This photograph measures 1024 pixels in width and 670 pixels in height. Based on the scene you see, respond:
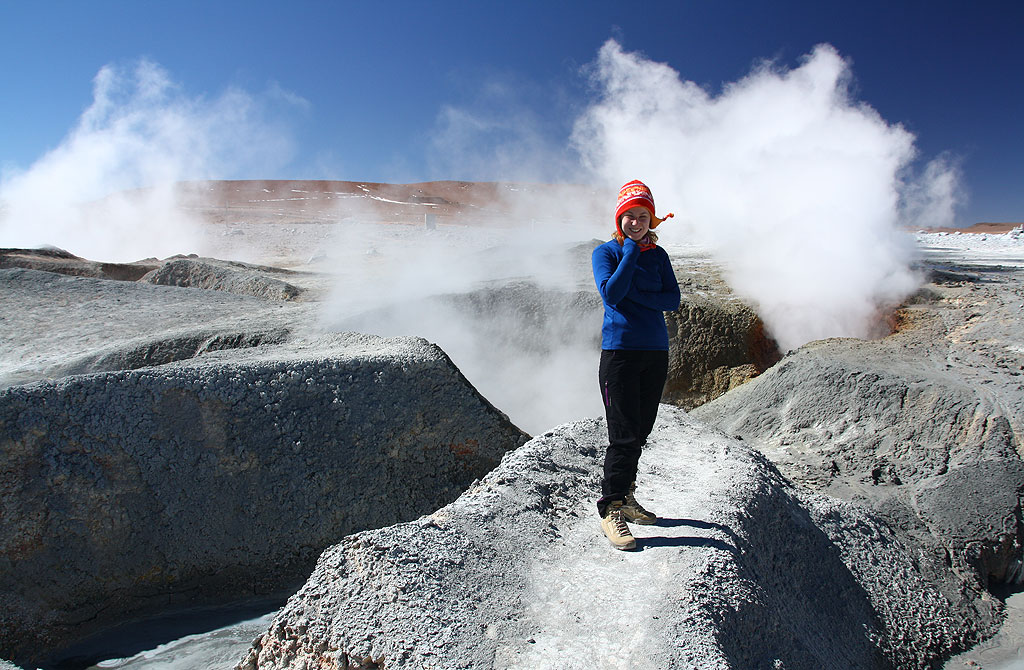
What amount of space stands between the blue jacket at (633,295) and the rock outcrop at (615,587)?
0.62m

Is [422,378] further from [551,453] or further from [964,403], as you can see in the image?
[964,403]

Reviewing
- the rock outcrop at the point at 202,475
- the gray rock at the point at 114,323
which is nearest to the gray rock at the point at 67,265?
the gray rock at the point at 114,323

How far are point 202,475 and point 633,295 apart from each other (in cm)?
240

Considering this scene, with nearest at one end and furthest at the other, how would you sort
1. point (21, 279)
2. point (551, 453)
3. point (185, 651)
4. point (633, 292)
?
point (633, 292) < point (551, 453) < point (185, 651) < point (21, 279)

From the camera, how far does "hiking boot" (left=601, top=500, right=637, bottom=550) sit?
85.0 inches

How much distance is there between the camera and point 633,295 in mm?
2260

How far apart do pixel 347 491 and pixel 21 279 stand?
5273mm

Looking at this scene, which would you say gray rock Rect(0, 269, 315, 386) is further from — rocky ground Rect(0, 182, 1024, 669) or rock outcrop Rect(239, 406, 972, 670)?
rock outcrop Rect(239, 406, 972, 670)

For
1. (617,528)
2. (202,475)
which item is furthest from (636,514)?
(202,475)

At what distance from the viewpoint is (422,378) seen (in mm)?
3979

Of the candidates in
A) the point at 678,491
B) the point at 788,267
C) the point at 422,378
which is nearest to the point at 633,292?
the point at 678,491

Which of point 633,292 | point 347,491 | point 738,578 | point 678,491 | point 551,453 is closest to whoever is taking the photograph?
point 738,578

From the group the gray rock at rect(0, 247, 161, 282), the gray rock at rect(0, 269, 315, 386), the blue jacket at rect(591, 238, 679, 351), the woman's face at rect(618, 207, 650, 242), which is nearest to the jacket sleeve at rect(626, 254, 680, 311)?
the blue jacket at rect(591, 238, 679, 351)

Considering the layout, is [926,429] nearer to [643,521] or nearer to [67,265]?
[643,521]
